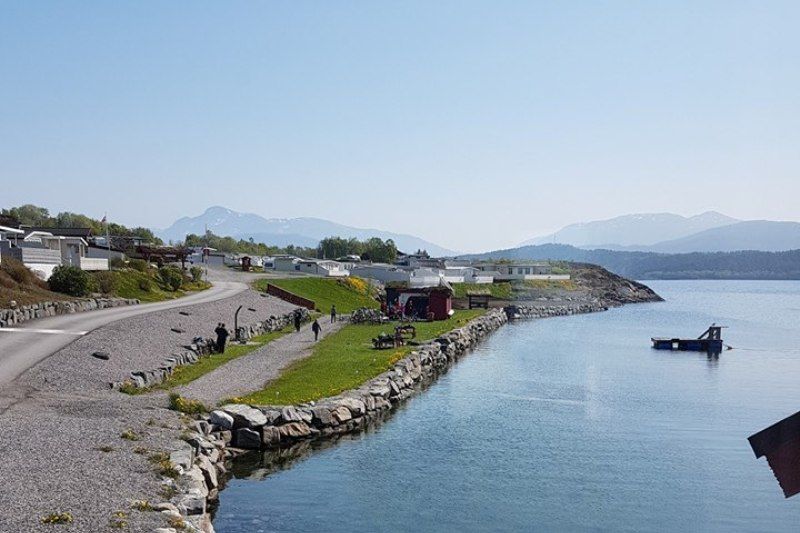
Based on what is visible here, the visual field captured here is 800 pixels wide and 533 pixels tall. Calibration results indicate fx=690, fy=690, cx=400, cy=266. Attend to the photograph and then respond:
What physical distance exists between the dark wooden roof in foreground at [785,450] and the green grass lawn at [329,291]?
70990 mm

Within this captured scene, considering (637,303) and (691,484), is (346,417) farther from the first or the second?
(637,303)

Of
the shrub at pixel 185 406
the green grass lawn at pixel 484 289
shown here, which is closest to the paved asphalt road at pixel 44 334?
the shrub at pixel 185 406

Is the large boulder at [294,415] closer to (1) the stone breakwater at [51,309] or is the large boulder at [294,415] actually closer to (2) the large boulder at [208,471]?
(2) the large boulder at [208,471]

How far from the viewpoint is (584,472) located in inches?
1016

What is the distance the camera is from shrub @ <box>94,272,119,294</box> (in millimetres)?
59469

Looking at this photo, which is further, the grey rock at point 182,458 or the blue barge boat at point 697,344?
the blue barge boat at point 697,344

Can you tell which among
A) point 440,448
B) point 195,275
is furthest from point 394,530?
point 195,275

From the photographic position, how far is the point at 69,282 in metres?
53.5

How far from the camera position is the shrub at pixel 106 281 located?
195 ft

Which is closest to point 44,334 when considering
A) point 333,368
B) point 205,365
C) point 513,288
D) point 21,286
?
point 205,365

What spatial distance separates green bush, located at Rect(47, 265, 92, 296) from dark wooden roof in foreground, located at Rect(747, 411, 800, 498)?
5534cm

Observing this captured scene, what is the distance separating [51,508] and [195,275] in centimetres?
6637

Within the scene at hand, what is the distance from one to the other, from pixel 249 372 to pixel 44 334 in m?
11.1

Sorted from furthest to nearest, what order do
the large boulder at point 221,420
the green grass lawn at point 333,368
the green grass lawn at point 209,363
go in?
the green grass lawn at point 209,363 → the green grass lawn at point 333,368 → the large boulder at point 221,420
